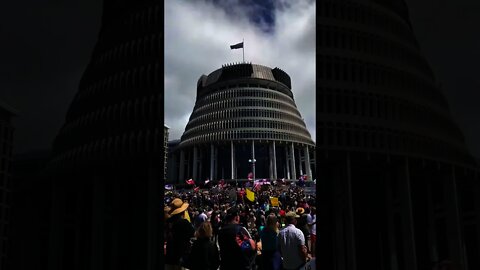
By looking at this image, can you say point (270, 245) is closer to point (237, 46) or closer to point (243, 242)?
point (243, 242)

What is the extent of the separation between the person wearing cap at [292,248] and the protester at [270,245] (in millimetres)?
121

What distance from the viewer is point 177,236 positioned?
7.50 meters
